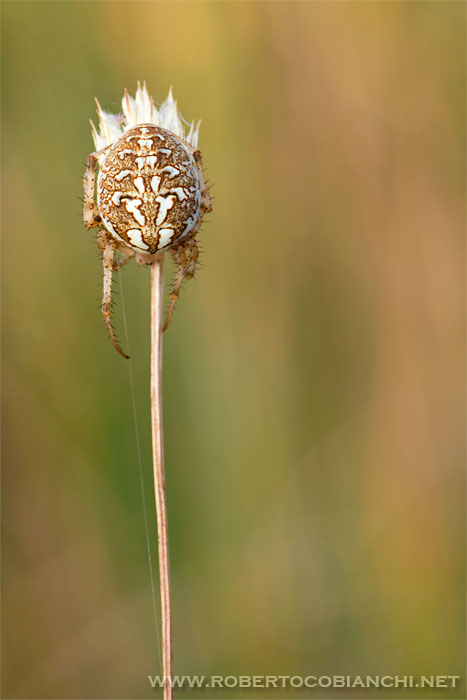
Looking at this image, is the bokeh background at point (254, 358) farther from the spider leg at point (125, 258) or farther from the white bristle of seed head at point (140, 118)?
the white bristle of seed head at point (140, 118)

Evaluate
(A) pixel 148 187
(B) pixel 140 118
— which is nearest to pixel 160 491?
(A) pixel 148 187

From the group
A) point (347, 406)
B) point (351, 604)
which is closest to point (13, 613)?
point (351, 604)

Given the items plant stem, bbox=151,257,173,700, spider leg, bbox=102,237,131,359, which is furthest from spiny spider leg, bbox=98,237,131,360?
plant stem, bbox=151,257,173,700

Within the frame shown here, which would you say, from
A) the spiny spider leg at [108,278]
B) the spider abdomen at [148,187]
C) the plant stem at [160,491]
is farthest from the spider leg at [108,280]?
the plant stem at [160,491]

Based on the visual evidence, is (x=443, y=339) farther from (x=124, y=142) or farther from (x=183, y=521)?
(x=124, y=142)

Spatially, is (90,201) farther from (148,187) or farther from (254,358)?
(254,358)

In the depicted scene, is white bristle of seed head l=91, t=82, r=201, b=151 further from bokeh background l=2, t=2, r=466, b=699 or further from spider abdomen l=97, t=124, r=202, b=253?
bokeh background l=2, t=2, r=466, b=699
